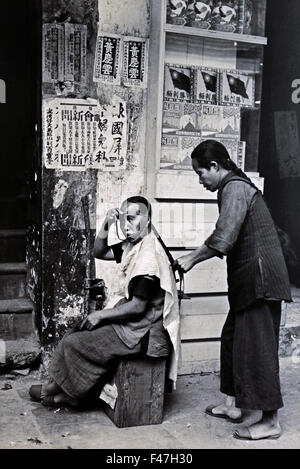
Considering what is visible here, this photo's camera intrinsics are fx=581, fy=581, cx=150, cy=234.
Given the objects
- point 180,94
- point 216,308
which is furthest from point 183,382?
point 180,94

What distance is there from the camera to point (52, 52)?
14.6 ft

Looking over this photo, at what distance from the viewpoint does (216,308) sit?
5086 millimetres

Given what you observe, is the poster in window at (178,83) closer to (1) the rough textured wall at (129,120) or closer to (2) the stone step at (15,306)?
(1) the rough textured wall at (129,120)

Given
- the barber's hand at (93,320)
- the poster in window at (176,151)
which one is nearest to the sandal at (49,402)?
the barber's hand at (93,320)

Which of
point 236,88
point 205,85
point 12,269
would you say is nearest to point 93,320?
point 12,269

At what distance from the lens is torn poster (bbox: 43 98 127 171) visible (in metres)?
4.52

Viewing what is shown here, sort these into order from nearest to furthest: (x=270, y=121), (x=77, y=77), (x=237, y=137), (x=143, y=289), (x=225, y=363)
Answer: (x=143, y=289) < (x=225, y=363) < (x=77, y=77) < (x=237, y=137) < (x=270, y=121)

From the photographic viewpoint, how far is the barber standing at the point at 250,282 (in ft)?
12.1

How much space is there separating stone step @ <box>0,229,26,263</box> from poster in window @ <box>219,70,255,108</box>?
2.27 metres

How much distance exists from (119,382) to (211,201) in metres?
1.92

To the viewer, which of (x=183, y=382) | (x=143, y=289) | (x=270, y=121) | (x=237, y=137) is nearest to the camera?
(x=143, y=289)

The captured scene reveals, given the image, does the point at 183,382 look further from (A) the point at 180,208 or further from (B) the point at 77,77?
(B) the point at 77,77

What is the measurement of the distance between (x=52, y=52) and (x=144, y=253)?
5.93 ft

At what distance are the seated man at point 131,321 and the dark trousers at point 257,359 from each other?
0.42m
